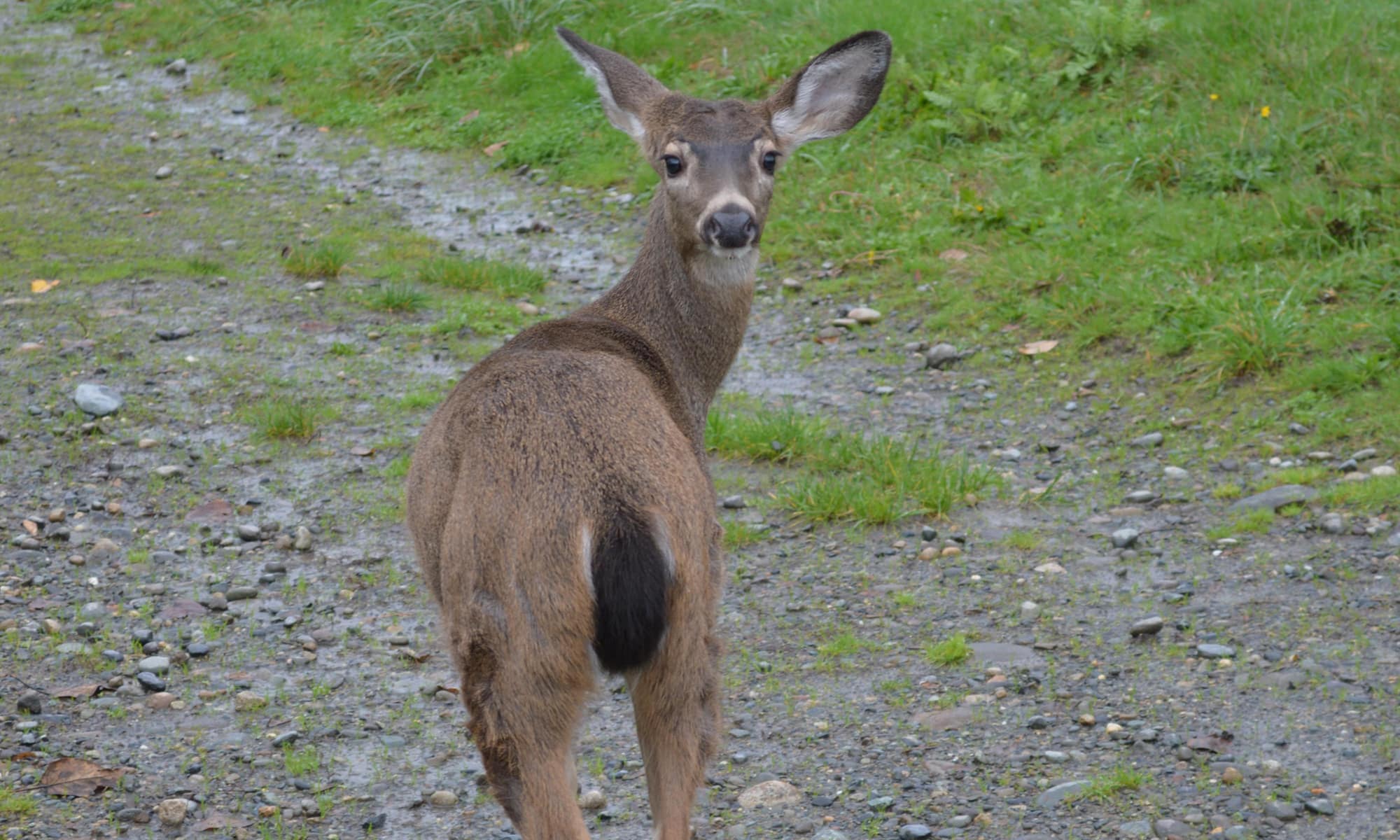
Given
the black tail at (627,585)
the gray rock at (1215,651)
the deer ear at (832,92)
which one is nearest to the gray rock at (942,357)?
the deer ear at (832,92)

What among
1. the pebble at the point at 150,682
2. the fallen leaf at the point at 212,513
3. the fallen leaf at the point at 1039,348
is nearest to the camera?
the pebble at the point at 150,682

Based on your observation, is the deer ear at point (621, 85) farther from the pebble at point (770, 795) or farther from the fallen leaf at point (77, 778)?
the fallen leaf at point (77, 778)

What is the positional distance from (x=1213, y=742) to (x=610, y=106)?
301cm

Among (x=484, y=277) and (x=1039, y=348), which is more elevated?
(x=1039, y=348)

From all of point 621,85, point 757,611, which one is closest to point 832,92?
point 621,85

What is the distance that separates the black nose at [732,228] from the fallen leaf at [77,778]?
7.90 ft

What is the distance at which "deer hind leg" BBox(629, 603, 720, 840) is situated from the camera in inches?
151

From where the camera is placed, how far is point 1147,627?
5641 mm

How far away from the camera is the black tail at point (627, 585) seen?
361 centimetres

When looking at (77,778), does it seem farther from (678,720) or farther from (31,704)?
(678,720)

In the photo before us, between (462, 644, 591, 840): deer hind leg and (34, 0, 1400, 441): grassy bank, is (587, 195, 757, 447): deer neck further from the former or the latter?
(34, 0, 1400, 441): grassy bank

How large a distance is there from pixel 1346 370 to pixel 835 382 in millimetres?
2349

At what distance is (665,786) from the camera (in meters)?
3.92

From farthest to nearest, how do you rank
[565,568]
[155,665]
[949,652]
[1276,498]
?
[1276,498] < [949,652] < [155,665] < [565,568]
